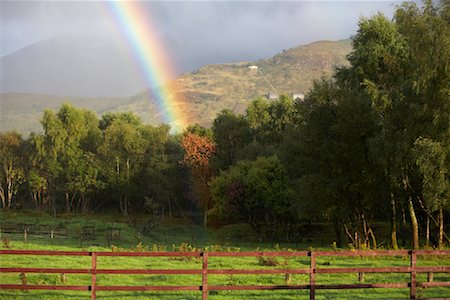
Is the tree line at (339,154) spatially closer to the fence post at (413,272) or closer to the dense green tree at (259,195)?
the dense green tree at (259,195)

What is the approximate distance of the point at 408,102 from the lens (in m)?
31.4

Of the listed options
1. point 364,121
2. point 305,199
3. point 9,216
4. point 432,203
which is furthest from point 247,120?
point 432,203

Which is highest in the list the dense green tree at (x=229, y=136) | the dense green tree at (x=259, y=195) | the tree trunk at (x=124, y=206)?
the dense green tree at (x=229, y=136)

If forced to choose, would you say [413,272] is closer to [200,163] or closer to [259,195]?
[259,195]

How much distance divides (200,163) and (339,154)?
153ft

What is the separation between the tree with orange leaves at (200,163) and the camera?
3103 inches

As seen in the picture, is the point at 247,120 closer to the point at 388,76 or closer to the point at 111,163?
the point at 111,163

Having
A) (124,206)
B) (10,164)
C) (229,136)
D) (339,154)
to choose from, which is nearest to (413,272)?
(339,154)

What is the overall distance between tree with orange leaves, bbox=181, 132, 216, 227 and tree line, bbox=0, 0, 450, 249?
19 cm

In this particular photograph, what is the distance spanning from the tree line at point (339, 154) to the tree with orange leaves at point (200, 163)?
190mm

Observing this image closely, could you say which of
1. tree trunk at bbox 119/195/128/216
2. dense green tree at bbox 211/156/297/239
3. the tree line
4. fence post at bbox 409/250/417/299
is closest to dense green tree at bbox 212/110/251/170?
the tree line

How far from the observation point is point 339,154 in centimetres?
3625

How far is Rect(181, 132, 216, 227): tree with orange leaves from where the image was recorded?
7882cm

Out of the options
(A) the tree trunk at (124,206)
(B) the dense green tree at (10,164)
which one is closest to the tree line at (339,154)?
(A) the tree trunk at (124,206)
